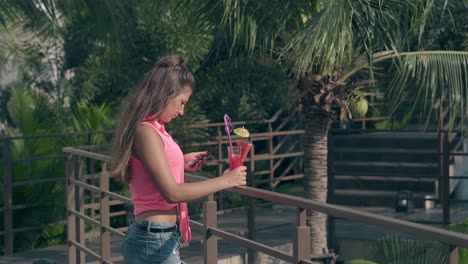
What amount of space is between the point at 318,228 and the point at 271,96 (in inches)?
137

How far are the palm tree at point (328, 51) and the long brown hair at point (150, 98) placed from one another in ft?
16.0

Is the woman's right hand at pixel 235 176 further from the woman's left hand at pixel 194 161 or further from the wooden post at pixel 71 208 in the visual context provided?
the wooden post at pixel 71 208

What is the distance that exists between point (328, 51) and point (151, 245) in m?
5.19

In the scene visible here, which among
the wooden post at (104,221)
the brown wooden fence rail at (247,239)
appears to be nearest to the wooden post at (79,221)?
the brown wooden fence rail at (247,239)

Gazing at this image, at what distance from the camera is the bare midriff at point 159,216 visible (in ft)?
13.4

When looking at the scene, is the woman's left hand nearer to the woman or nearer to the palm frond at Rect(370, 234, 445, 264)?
the woman

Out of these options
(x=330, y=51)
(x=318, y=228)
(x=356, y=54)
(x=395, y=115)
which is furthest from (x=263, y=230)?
(x=395, y=115)

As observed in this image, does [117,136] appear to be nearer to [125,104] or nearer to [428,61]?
[125,104]

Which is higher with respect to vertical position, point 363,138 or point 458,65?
point 458,65

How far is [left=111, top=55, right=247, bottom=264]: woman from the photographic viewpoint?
3865 millimetres

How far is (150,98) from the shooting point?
3.90 m

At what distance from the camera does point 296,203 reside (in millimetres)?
4188

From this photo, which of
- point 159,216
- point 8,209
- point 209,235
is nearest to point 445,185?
point 8,209

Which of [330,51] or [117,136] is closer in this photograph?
[117,136]
